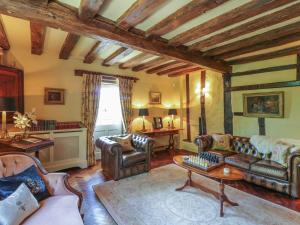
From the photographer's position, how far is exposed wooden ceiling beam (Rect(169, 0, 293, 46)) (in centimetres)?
209

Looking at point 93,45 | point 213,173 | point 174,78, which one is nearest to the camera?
point 213,173

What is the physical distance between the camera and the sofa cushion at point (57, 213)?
1497mm

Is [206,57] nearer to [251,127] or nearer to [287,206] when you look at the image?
[251,127]

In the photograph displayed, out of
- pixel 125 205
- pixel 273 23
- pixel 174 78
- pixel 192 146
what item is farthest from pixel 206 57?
pixel 125 205

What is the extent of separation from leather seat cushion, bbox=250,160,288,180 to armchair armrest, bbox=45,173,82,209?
3016 millimetres

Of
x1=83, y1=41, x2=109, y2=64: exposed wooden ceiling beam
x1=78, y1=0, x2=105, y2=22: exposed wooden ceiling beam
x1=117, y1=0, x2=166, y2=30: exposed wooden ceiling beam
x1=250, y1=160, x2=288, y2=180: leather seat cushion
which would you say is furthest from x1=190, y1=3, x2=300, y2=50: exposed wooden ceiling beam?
x1=250, y1=160, x2=288, y2=180: leather seat cushion

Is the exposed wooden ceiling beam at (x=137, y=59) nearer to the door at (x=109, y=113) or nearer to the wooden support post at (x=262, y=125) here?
the door at (x=109, y=113)

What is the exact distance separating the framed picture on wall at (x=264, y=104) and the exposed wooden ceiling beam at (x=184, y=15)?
2.89 m

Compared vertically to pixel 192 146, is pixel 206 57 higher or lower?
higher

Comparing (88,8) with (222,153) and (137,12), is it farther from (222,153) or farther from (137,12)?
(222,153)

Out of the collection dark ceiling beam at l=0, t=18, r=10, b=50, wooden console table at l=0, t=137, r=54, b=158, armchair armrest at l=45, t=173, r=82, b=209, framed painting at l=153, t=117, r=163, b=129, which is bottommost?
armchair armrest at l=45, t=173, r=82, b=209

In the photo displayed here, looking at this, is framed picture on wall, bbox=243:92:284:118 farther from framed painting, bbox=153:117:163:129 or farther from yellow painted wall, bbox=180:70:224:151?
framed painting, bbox=153:117:163:129

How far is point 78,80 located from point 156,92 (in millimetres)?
2566

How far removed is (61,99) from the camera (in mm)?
4207
